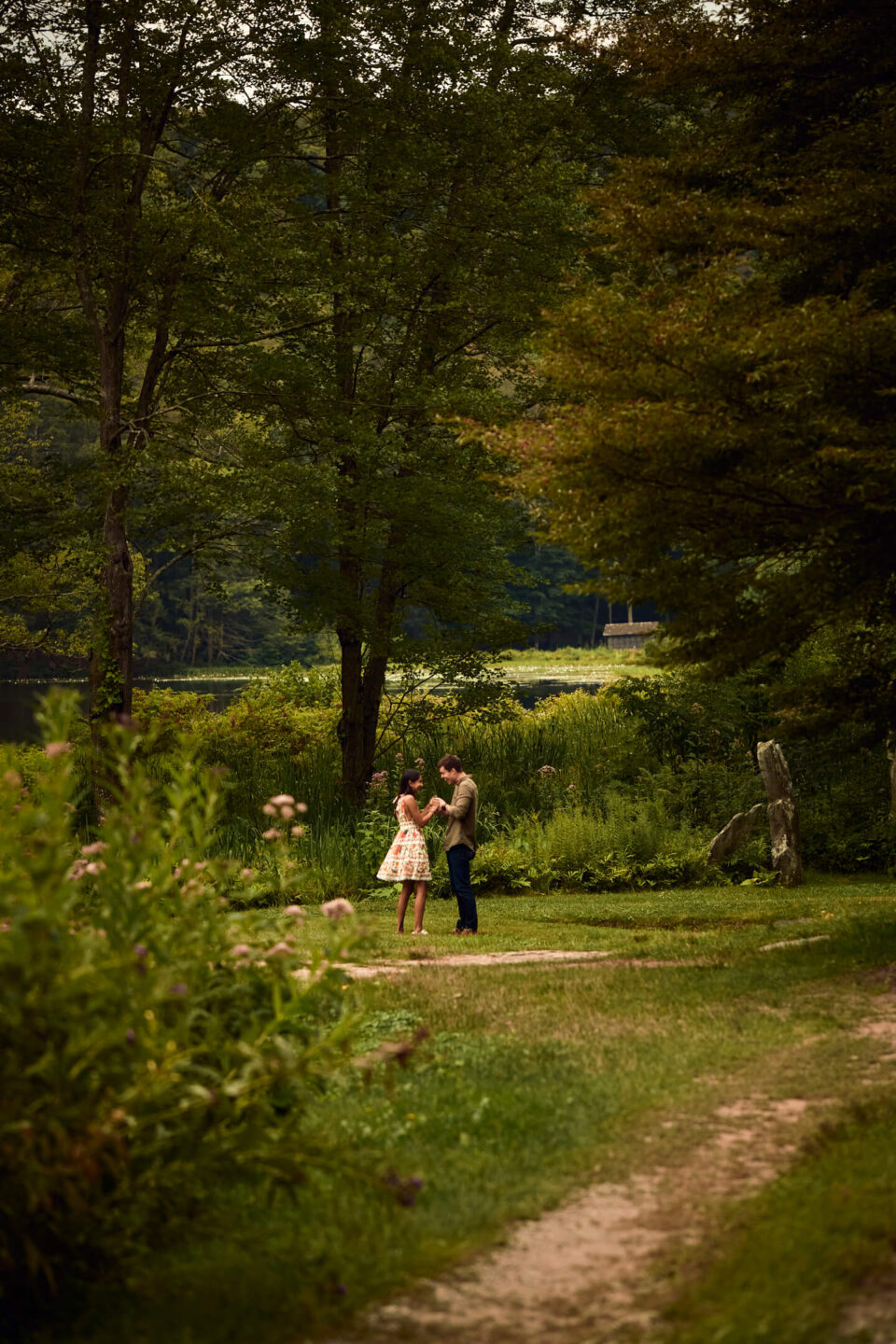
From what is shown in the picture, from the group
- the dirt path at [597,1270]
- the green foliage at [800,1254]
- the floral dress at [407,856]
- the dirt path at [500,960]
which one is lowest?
the dirt path at [500,960]

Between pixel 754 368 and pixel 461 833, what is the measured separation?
480 centimetres

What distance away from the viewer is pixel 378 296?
15984 millimetres

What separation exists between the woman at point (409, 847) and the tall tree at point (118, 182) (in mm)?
5476

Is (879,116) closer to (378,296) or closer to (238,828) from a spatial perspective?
(378,296)

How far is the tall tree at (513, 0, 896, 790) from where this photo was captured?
26.2 ft

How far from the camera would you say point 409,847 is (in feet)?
36.8

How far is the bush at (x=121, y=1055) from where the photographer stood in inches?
156

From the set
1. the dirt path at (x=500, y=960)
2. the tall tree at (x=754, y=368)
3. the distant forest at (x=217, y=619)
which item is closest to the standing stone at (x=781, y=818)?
the tall tree at (x=754, y=368)

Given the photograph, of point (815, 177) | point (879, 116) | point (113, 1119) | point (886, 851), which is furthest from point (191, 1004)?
point (886, 851)

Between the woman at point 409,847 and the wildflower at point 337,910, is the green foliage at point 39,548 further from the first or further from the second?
the wildflower at point 337,910

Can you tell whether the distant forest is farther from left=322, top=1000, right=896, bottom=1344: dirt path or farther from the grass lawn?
left=322, top=1000, right=896, bottom=1344: dirt path

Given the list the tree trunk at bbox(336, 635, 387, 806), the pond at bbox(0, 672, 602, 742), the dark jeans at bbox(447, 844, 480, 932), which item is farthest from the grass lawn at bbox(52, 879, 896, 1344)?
the pond at bbox(0, 672, 602, 742)

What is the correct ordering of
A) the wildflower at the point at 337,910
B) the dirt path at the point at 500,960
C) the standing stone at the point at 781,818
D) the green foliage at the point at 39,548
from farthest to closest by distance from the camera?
the green foliage at the point at 39,548 → the standing stone at the point at 781,818 → the dirt path at the point at 500,960 → the wildflower at the point at 337,910

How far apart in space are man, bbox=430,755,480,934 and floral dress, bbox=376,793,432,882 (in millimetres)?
229
